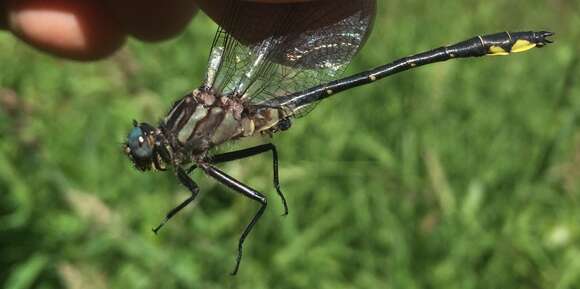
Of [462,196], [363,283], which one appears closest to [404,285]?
[363,283]

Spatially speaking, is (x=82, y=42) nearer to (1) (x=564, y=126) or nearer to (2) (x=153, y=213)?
(2) (x=153, y=213)

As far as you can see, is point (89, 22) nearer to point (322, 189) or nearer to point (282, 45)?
point (282, 45)

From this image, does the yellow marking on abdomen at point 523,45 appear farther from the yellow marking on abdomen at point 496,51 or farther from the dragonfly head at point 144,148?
the dragonfly head at point 144,148

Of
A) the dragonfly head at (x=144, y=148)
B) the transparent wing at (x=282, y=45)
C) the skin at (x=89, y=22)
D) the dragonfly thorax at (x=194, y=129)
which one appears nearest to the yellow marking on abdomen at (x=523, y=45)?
the transparent wing at (x=282, y=45)

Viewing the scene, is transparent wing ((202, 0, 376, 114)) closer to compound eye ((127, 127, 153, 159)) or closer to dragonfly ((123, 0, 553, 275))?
dragonfly ((123, 0, 553, 275))

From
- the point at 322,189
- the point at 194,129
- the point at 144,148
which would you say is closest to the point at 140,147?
the point at 144,148
